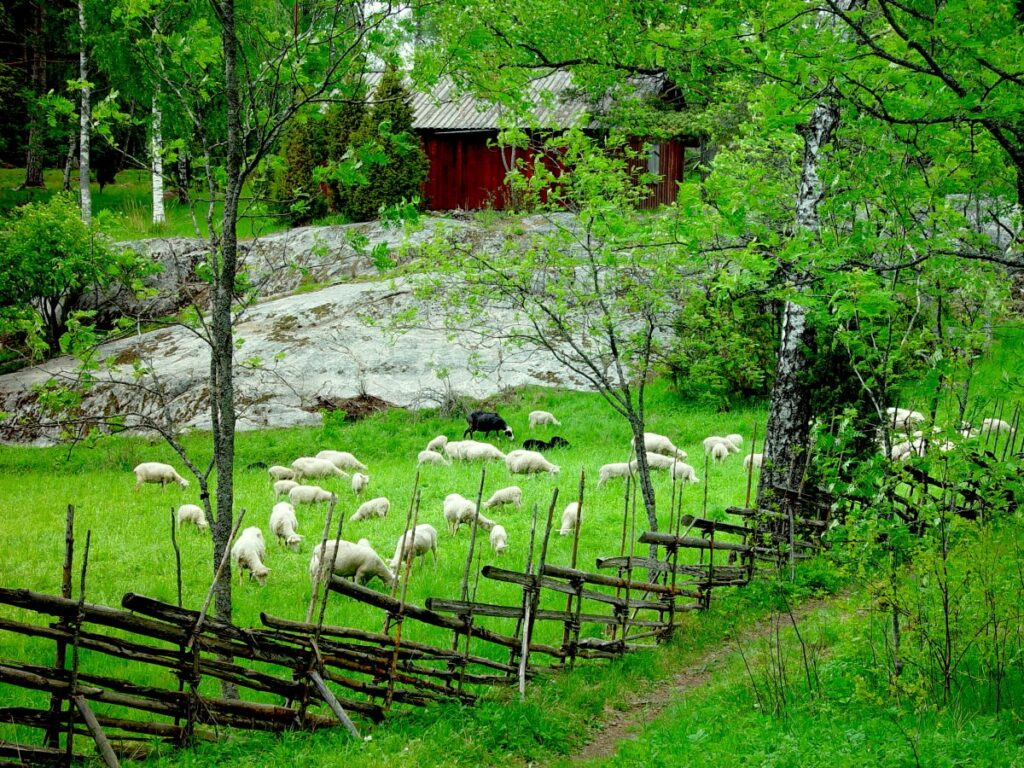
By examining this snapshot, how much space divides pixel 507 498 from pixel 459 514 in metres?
1.83

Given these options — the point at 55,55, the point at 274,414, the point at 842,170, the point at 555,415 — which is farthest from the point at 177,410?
the point at 55,55

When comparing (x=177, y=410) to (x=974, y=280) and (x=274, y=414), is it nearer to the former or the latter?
(x=274, y=414)

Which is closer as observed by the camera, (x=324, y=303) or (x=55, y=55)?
(x=324, y=303)

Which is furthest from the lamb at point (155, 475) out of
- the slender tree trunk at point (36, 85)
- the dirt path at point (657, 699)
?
the slender tree trunk at point (36, 85)

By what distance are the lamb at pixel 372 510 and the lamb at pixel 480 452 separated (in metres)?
4.26

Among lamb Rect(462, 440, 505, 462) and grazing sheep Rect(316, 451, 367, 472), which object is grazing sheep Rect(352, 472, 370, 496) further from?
lamb Rect(462, 440, 505, 462)

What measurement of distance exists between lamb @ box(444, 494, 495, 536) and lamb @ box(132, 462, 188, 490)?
6.91 meters

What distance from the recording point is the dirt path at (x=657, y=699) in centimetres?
725

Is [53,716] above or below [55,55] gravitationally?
below

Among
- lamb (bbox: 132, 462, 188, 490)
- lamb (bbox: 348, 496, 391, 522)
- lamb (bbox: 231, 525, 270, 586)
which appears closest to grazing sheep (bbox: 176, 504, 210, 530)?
lamb (bbox: 348, 496, 391, 522)

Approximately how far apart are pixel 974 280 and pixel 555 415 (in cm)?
1746

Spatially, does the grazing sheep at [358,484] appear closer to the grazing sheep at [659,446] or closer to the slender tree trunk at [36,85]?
the grazing sheep at [659,446]

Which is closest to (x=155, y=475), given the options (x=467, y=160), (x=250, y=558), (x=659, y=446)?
(x=250, y=558)

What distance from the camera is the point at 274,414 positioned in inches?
959
